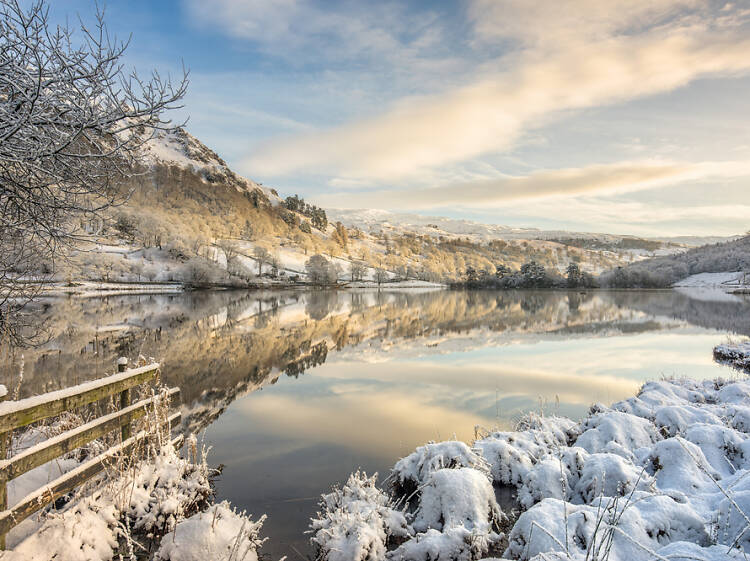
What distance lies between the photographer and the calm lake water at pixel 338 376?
7570 mm

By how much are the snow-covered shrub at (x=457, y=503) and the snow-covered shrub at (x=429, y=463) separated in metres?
0.67

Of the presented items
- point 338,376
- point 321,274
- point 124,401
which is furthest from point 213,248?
point 124,401

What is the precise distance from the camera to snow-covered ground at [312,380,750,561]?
340cm

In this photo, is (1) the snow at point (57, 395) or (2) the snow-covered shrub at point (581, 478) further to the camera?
(2) the snow-covered shrub at point (581, 478)

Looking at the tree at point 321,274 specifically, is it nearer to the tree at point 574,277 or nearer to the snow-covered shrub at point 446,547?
the tree at point 574,277

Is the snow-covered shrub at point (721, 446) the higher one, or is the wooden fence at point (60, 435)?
the wooden fence at point (60, 435)

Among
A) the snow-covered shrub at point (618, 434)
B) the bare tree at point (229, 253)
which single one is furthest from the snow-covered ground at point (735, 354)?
the bare tree at point (229, 253)

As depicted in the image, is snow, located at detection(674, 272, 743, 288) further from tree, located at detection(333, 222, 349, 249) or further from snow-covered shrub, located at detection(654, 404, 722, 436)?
tree, located at detection(333, 222, 349, 249)

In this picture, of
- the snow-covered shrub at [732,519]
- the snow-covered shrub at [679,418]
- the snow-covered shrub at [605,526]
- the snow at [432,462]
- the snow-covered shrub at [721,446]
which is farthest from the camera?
the snow-covered shrub at [679,418]

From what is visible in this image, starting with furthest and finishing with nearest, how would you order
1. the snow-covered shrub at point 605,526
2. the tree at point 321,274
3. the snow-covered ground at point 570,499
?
the tree at point 321,274, the snow-covered shrub at point 605,526, the snow-covered ground at point 570,499

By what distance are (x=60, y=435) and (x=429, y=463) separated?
4.53 m

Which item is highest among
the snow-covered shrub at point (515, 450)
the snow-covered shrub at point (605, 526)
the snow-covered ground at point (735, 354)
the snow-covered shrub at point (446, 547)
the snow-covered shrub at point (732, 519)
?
the snow-covered shrub at point (732, 519)

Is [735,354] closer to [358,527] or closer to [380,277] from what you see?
[358,527]

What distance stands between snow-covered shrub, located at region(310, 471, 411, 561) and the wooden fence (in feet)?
9.30
